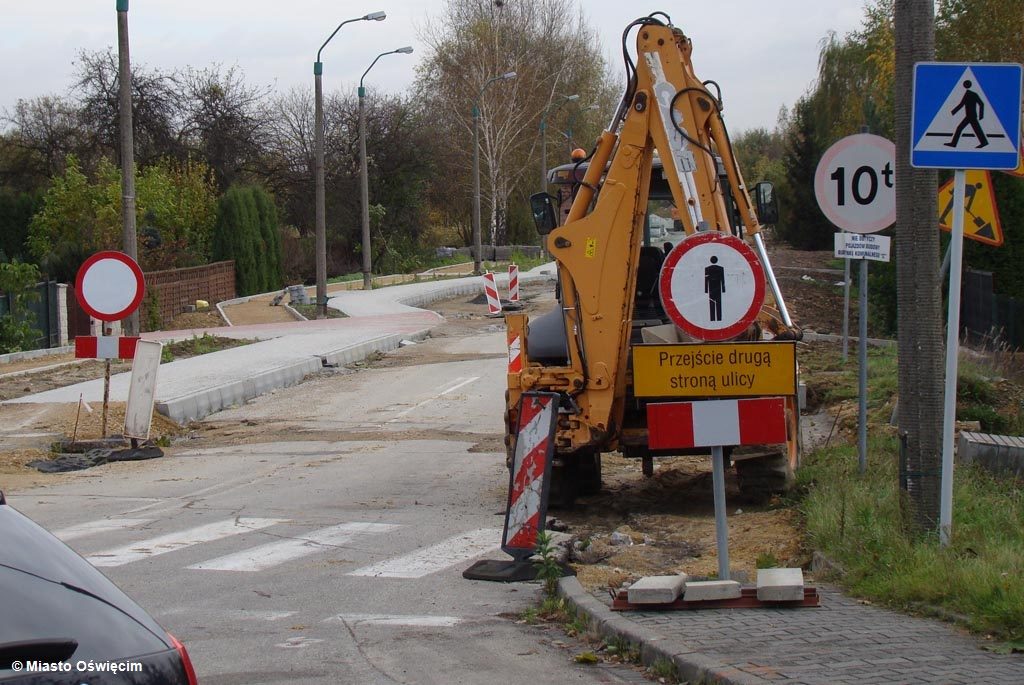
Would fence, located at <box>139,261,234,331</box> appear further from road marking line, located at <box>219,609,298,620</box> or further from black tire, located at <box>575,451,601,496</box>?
road marking line, located at <box>219,609,298,620</box>

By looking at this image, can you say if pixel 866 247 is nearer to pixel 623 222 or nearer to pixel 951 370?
pixel 623 222

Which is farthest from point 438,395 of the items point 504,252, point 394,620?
point 504,252

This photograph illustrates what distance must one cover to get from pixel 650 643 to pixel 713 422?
4.96 ft

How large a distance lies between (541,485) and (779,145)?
109 m

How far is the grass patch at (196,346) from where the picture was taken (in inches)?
946

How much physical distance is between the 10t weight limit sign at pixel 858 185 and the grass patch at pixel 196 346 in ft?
50.4

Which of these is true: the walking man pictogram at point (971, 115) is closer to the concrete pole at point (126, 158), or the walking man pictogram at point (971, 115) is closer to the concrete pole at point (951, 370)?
the concrete pole at point (951, 370)

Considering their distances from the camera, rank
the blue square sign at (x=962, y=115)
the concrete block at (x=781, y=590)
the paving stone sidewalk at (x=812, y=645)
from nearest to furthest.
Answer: the paving stone sidewalk at (x=812, y=645) → the concrete block at (x=781, y=590) → the blue square sign at (x=962, y=115)

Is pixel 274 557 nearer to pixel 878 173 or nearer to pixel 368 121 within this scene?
pixel 878 173

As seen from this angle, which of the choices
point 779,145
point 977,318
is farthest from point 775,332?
point 779,145

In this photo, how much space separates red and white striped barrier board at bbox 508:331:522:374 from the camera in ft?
34.1

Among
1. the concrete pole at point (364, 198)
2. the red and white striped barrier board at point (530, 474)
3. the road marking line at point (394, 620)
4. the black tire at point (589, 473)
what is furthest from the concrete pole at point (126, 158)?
the concrete pole at point (364, 198)

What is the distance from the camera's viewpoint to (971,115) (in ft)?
23.6

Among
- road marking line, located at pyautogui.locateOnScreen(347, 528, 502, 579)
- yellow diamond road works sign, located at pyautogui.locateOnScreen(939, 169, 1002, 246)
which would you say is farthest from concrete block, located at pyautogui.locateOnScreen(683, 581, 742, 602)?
yellow diamond road works sign, located at pyautogui.locateOnScreen(939, 169, 1002, 246)
